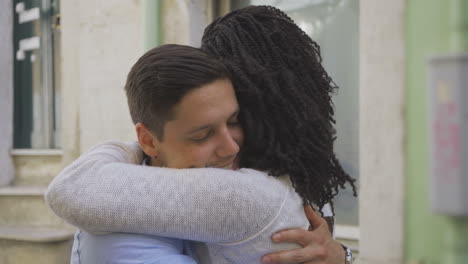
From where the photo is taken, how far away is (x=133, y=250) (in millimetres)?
890

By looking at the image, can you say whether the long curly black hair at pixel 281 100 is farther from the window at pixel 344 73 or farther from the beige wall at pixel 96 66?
the beige wall at pixel 96 66

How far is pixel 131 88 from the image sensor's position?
3.53 ft

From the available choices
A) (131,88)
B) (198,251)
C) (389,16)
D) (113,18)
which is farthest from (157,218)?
(113,18)

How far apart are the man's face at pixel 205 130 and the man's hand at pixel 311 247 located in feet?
0.72

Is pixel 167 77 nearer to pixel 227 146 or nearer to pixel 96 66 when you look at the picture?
pixel 227 146

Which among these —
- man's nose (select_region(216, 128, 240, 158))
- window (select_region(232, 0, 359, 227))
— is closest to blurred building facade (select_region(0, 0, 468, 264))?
window (select_region(232, 0, 359, 227))

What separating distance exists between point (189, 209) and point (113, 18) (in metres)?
3.09

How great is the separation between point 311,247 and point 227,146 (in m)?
0.28

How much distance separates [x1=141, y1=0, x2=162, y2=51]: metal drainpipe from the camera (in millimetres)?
3451

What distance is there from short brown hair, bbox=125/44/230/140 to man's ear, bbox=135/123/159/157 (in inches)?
1.7

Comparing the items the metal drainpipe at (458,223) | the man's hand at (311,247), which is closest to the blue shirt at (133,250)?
the man's hand at (311,247)

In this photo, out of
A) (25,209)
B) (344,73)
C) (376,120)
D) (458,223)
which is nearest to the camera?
(458,223)

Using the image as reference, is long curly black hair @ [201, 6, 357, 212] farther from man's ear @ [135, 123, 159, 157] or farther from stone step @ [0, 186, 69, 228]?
stone step @ [0, 186, 69, 228]

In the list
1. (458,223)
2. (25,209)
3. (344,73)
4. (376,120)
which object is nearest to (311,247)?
(458,223)
